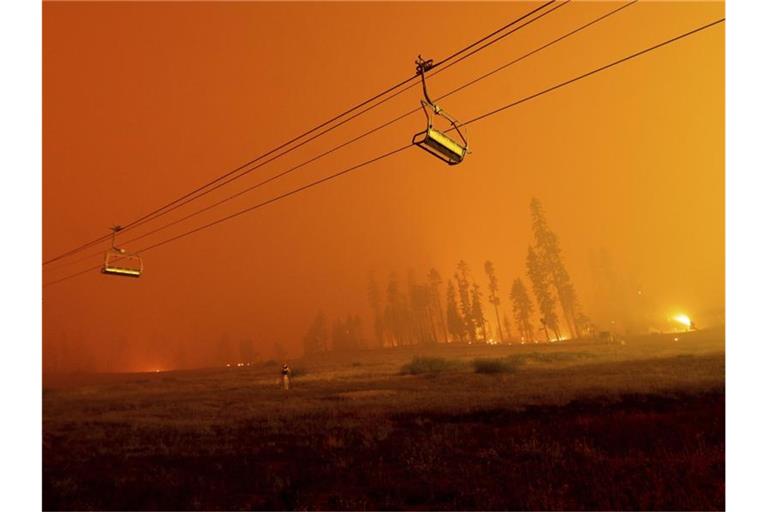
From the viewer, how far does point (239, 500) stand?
419 inches

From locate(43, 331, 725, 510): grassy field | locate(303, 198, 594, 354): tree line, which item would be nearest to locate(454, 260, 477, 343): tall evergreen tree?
locate(303, 198, 594, 354): tree line

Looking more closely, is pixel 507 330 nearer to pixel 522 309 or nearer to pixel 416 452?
pixel 522 309

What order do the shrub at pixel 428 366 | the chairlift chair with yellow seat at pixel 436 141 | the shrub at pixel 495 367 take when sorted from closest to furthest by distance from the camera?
the chairlift chair with yellow seat at pixel 436 141 → the shrub at pixel 495 367 → the shrub at pixel 428 366

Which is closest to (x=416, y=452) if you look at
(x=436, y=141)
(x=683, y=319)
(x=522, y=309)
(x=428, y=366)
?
(x=436, y=141)

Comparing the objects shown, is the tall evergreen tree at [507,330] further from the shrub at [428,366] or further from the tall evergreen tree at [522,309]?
the shrub at [428,366]

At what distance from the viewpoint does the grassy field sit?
10.2 meters

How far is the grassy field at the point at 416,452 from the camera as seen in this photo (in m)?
10.2

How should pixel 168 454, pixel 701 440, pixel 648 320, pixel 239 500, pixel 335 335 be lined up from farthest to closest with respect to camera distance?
pixel 335 335 < pixel 648 320 < pixel 168 454 < pixel 701 440 < pixel 239 500

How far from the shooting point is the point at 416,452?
13766 millimetres

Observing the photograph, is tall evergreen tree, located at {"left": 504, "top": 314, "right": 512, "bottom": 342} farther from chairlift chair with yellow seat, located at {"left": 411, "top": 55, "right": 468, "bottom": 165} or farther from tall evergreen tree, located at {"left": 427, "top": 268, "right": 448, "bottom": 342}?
chairlift chair with yellow seat, located at {"left": 411, "top": 55, "right": 468, "bottom": 165}

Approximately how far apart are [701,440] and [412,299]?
314 ft

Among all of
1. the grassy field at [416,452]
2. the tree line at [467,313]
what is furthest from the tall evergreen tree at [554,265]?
the grassy field at [416,452]

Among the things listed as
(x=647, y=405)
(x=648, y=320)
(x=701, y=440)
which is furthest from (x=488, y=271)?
(x=701, y=440)
